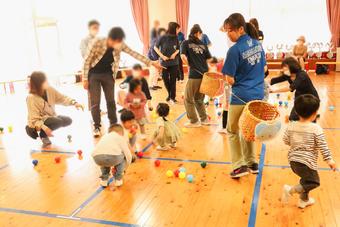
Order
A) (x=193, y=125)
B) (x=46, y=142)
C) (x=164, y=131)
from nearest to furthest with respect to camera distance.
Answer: (x=164, y=131) → (x=46, y=142) → (x=193, y=125)

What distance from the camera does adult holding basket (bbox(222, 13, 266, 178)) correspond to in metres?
3.71

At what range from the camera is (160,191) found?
420 centimetres

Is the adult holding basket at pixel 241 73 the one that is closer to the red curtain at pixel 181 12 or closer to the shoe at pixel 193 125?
the red curtain at pixel 181 12

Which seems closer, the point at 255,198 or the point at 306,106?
the point at 306,106

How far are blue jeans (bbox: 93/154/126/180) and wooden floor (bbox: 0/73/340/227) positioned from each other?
0.58 feet

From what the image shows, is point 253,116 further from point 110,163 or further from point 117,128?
point 117,128

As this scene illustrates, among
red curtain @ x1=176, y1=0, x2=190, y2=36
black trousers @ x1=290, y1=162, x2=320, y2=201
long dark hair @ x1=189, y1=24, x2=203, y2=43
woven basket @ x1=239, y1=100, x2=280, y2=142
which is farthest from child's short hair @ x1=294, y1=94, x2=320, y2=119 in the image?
long dark hair @ x1=189, y1=24, x2=203, y2=43

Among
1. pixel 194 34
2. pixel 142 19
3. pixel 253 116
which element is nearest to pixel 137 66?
pixel 142 19

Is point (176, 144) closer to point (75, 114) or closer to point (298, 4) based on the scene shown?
point (75, 114)

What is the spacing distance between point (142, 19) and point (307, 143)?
219cm

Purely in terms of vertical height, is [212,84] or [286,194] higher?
[212,84]

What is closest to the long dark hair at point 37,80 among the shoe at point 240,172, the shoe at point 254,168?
the shoe at point 240,172

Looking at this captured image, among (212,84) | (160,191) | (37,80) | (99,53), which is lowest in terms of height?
(160,191)

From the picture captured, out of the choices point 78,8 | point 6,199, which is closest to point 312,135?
point 78,8
